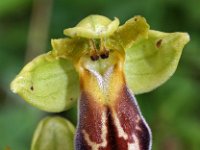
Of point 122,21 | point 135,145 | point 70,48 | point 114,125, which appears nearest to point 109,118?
point 114,125

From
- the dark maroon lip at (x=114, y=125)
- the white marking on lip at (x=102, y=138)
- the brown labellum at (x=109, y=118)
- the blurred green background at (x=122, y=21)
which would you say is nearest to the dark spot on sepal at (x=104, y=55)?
the brown labellum at (x=109, y=118)

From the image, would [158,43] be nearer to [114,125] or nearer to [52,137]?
[114,125]

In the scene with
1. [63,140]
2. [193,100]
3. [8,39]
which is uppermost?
[8,39]

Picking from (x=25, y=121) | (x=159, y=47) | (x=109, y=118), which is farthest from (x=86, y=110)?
(x=25, y=121)

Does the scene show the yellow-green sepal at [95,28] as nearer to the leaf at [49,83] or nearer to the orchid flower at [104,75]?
the orchid flower at [104,75]

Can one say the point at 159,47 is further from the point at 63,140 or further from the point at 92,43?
the point at 63,140

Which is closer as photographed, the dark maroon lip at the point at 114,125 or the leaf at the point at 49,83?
the dark maroon lip at the point at 114,125
